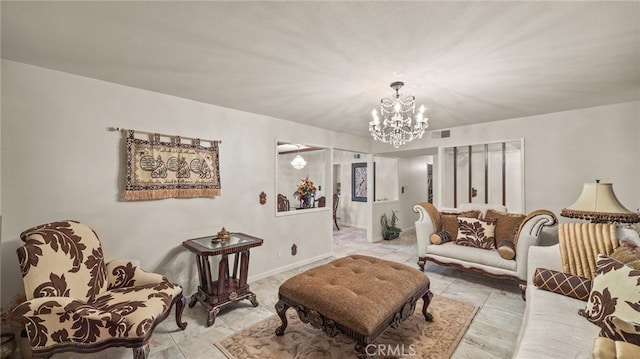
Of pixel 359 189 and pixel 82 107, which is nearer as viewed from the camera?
pixel 82 107

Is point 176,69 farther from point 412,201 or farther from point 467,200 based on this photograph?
point 412,201

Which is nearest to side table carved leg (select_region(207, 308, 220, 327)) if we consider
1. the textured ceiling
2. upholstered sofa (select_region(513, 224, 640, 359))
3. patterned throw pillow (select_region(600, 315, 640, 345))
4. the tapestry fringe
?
the tapestry fringe

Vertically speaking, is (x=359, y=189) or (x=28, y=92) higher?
(x=28, y=92)

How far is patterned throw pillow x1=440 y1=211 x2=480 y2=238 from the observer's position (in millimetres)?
3901

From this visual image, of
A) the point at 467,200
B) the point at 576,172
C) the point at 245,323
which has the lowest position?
the point at 245,323

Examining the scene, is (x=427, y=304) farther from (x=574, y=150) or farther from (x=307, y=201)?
(x=574, y=150)

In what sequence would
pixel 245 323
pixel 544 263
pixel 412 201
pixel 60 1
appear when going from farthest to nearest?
pixel 412 201
pixel 245 323
pixel 544 263
pixel 60 1

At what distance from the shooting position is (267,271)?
12.6ft

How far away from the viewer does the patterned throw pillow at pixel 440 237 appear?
151 inches

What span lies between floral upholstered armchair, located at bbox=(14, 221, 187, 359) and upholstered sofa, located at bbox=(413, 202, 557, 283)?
3.32 meters

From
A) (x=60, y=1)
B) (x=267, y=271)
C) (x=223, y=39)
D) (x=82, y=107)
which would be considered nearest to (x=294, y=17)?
(x=223, y=39)

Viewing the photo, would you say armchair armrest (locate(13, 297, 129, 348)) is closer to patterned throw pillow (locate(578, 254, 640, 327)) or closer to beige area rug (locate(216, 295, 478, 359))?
beige area rug (locate(216, 295, 478, 359))

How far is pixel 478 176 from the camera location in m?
5.02

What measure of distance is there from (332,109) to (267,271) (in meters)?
2.52
